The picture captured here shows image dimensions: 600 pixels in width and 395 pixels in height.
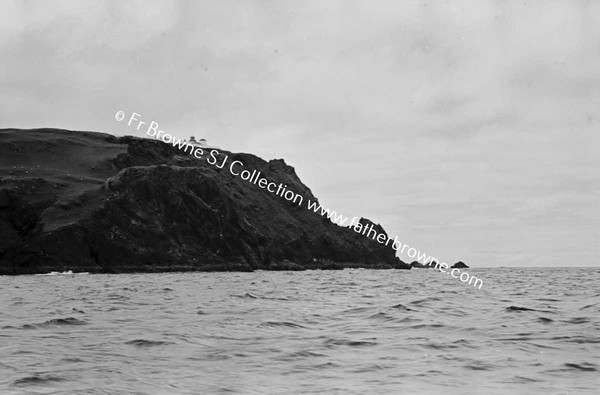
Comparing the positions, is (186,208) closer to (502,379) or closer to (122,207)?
(122,207)

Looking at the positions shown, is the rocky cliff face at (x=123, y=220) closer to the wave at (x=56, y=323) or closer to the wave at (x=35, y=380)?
the wave at (x=56, y=323)

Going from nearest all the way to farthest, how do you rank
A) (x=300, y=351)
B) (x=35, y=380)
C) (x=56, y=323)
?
1. (x=35, y=380)
2. (x=300, y=351)
3. (x=56, y=323)

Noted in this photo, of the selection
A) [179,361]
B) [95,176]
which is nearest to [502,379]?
[179,361]

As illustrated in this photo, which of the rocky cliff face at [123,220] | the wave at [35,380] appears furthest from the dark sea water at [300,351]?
the rocky cliff face at [123,220]

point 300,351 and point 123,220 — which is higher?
point 123,220

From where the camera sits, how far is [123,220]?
14625 centimetres

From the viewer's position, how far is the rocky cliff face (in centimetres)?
13238

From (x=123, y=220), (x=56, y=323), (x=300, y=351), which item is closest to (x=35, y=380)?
(x=300, y=351)

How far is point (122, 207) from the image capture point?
14912 cm

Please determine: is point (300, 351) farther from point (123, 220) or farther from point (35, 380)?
point (123, 220)

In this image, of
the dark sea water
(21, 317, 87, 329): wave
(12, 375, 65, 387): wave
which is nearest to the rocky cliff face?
(21, 317, 87, 329): wave

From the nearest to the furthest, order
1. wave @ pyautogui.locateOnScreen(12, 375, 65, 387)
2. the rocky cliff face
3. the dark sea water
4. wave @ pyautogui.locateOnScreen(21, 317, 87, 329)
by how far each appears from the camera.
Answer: wave @ pyautogui.locateOnScreen(12, 375, 65, 387)
the dark sea water
wave @ pyautogui.locateOnScreen(21, 317, 87, 329)
the rocky cliff face

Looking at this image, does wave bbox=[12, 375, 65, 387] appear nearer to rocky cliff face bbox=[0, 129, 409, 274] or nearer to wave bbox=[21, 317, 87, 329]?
wave bbox=[21, 317, 87, 329]

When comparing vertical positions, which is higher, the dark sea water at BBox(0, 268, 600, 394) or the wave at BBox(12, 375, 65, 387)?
the dark sea water at BBox(0, 268, 600, 394)
